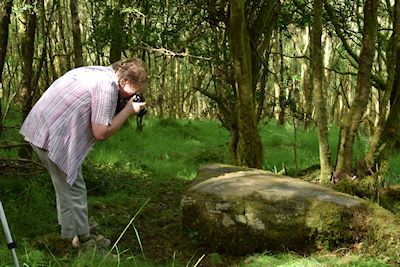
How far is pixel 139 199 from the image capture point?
635 cm

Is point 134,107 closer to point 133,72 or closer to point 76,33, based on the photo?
point 133,72

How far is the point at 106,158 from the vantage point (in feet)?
27.1

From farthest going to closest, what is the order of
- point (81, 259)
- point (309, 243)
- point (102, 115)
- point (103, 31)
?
point (103, 31)
point (309, 243)
point (102, 115)
point (81, 259)

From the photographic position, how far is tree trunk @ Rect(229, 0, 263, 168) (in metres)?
6.15

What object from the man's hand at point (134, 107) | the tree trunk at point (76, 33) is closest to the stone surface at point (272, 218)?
the man's hand at point (134, 107)

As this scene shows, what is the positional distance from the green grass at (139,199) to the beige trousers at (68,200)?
0.15m

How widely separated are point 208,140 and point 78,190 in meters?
7.90

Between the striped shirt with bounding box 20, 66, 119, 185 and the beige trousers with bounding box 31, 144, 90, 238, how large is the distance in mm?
129

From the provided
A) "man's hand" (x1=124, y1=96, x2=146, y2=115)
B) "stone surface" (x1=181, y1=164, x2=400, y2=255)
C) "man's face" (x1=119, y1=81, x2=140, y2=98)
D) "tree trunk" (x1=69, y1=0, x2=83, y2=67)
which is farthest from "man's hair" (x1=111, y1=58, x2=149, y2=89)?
"tree trunk" (x1=69, y1=0, x2=83, y2=67)

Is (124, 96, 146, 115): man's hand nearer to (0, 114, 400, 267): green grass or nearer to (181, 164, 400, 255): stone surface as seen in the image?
(0, 114, 400, 267): green grass

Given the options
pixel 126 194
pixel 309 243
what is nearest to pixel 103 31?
pixel 126 194

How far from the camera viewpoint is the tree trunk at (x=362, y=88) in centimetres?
611

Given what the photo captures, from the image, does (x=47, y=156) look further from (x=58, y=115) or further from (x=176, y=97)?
(x=176, y=97)

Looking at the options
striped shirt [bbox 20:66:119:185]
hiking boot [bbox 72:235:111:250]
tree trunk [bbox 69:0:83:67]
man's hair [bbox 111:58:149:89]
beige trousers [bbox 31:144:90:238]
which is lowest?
hiking boot [bbox 72:235:111:250]
